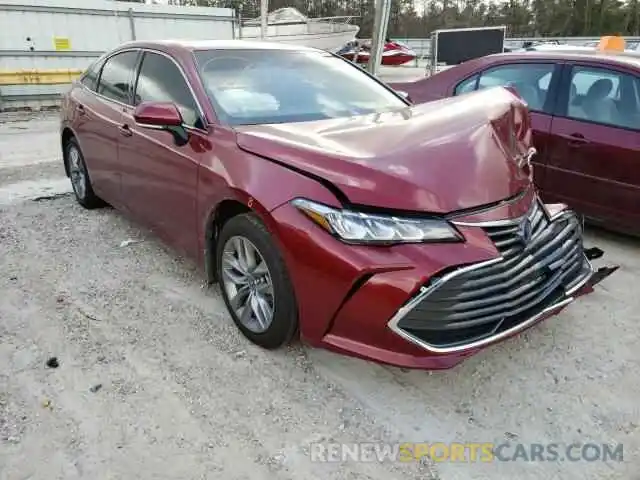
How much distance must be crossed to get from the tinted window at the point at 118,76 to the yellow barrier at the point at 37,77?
9.83 meters

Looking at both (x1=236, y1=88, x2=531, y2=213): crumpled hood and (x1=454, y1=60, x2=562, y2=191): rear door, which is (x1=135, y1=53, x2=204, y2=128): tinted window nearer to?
(x1=236, y1=88, x2=531, y2=213): crumpled hood

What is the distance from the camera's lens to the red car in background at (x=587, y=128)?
4055 mm

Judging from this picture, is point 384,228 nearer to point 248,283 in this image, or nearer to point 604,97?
point 248,283

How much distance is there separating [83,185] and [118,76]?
125 cm

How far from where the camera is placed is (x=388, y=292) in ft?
7.14

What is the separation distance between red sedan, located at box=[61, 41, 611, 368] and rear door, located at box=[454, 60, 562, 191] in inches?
53.0

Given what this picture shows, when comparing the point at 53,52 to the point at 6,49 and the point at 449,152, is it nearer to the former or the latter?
the point at 6,49

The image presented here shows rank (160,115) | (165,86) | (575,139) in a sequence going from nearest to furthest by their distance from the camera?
1. (160,115)
2. (165,86)
3. (575,139)

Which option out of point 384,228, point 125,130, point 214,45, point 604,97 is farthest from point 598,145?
point 125,130

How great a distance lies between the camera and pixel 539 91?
457 centimetres

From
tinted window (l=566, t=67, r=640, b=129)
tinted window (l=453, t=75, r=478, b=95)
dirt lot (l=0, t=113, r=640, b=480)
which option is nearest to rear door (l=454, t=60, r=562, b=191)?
tinted window (l=566, t=67, r=640, b=129)

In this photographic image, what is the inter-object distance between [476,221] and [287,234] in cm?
81

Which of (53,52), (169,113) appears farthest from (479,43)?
(169,113)

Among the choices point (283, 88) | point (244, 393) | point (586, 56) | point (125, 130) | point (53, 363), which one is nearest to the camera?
point (244, 393)
